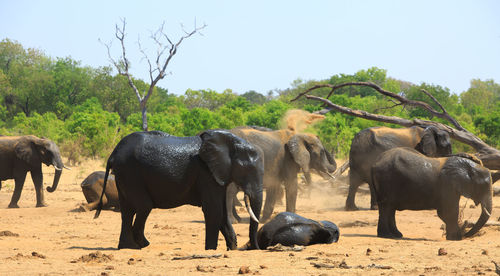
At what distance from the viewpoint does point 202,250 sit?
9.69 metres

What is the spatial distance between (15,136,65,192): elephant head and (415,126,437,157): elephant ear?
360 inches

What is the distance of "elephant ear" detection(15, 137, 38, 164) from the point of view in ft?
58.7

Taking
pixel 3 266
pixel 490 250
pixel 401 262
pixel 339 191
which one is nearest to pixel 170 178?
pixel 3 266

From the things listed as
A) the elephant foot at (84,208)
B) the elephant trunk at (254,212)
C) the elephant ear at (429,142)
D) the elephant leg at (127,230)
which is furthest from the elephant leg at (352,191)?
the elephant leg at (127,230)

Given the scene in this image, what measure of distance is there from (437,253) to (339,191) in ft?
38.4

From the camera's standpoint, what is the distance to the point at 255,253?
873 cm

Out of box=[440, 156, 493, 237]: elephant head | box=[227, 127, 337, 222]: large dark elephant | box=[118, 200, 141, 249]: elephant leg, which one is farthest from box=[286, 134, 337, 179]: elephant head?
box=[118, 200, 141, 249]: elephant leg

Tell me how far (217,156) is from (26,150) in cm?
1020

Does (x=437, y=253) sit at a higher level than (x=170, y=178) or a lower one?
lower

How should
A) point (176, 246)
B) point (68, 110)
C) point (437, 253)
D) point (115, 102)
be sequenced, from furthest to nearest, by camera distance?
point (115, 102)
point (68, 110)
point (176, 246)
point (437, 253)

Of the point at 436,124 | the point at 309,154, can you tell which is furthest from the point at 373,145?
the point at 309,154

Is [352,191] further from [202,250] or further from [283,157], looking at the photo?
[202,250]

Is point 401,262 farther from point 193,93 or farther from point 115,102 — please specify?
point 193,93

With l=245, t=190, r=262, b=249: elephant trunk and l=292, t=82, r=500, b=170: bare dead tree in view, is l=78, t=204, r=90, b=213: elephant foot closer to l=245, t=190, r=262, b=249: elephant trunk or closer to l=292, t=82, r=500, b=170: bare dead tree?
l=292, t=82, r=500, b=170: bare dead tree
